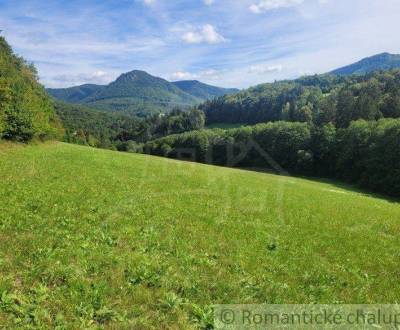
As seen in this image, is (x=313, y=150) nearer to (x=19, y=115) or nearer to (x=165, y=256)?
(x=19, y=115)

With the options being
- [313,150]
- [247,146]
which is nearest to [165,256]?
[313,150]

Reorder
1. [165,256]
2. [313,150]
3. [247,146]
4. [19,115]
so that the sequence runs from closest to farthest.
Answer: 1. [165,256]
2. [19,115]
3. [313,150]
4. [247,146]

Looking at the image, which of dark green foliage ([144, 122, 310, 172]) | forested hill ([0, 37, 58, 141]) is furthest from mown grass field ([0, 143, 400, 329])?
dark green foliage ([144, 122, 310, 172])

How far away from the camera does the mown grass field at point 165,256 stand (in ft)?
31.7

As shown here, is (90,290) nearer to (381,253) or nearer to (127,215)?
(127,215)

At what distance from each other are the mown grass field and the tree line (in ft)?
210

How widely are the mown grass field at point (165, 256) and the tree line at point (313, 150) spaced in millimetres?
64116

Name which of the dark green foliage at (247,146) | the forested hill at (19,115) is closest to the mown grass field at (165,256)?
the forested hill at (19,115)

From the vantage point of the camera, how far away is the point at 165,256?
43.1 ft

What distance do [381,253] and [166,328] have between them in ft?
36.1

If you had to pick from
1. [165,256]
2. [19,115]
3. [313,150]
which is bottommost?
[313,150]

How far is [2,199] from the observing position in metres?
18.4

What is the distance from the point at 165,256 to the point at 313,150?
101 m

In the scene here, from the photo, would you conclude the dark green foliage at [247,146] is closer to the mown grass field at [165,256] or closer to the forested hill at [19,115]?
the forested hill at [19,115]
